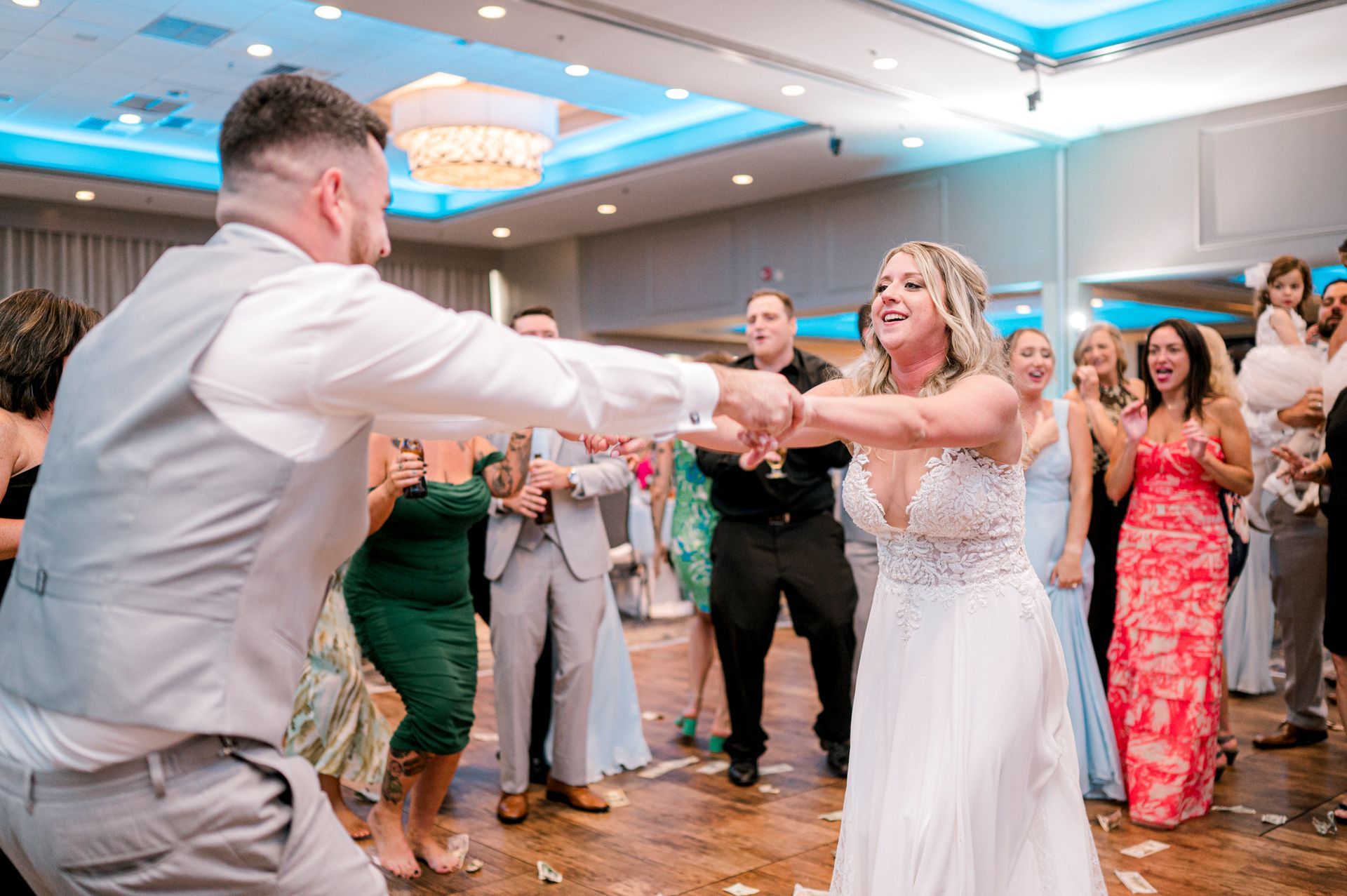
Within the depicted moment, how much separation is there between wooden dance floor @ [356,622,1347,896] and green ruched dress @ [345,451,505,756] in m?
0.51

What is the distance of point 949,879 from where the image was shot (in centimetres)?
223

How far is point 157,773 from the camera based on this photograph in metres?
1.30

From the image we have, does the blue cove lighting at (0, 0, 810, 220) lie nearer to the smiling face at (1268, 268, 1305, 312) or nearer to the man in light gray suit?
the man in light gray suit

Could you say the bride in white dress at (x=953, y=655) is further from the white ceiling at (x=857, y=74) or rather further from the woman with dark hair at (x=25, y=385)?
the white ceiling at (x=857, y=74)

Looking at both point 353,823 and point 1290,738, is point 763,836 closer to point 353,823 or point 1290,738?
point 353,823

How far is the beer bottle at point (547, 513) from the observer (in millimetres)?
4273

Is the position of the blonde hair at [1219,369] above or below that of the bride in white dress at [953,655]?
above

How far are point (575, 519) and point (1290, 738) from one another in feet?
10.9

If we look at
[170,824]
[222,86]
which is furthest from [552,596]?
[222,86]

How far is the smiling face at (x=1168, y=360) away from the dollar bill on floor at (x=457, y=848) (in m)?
3.03

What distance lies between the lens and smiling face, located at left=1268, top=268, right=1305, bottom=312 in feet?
19.2

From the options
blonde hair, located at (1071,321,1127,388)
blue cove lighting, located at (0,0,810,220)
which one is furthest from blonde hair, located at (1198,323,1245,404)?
blue cove lighting, located at (0,0,810,220)

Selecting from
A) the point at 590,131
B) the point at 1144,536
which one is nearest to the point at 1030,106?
the point at 1144,536

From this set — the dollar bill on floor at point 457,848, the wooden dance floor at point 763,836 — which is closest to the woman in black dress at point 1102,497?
the wooden dance floor at point 763,836
